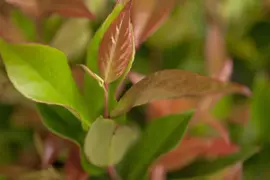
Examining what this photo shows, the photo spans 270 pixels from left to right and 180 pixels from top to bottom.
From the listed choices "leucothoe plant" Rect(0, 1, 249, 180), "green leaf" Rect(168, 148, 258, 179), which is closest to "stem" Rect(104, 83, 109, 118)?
"leucothoe plant" Rect(0, 1, 249, 180)

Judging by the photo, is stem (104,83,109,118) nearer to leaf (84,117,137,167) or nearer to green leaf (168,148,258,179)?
leaf (84,117,137,167)

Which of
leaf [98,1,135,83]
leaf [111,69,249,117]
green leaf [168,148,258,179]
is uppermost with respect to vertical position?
leaf [98,1,135,83]

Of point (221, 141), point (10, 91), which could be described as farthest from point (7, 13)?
point (221, 141)

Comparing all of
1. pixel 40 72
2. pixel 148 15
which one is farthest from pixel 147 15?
pixel 40 72

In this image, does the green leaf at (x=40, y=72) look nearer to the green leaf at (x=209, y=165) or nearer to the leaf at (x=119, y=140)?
the leaf at (x=119, y=140)

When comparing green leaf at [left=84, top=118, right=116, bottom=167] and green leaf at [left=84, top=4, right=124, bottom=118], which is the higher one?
green leaf at [left=84, top=4, right=124, bottom=118]

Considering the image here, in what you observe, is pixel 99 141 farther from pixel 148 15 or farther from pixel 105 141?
pixel 148 15

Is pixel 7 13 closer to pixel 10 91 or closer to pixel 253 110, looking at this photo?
pixel 10 91
